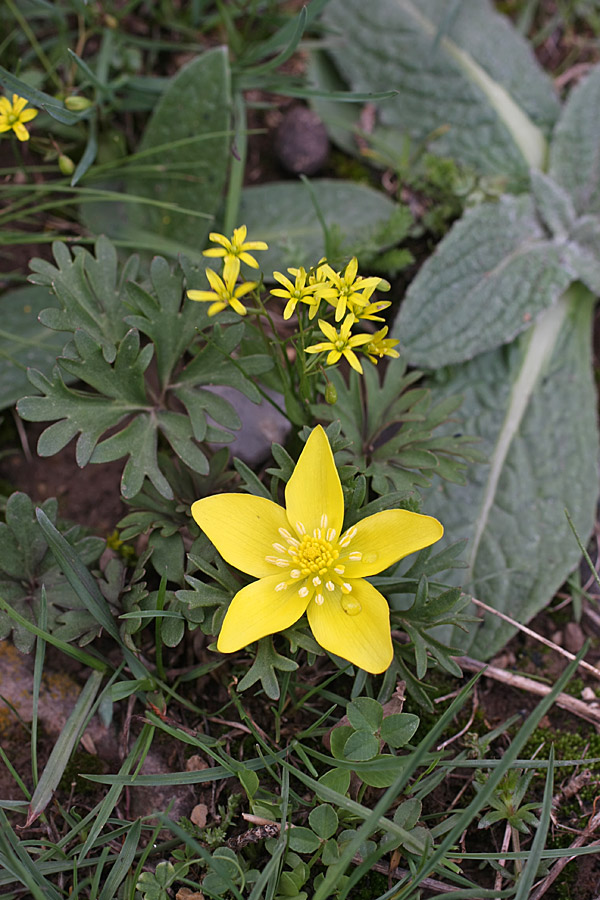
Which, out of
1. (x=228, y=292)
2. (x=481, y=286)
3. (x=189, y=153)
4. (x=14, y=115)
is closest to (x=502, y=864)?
(x=228, y=292)

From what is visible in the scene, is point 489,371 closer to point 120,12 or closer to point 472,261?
point 472,261

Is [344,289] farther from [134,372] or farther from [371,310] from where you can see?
[134,372]

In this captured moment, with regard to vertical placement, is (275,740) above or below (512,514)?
below

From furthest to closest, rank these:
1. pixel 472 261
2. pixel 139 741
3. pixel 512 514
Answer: pixel 472 261 < pixel 512 514 < pixel 139 741

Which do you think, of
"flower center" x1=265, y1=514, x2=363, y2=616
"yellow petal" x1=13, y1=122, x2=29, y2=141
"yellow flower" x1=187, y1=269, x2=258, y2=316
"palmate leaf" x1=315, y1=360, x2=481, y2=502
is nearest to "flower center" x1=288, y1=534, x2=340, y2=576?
"flower center" x1=265, y1=514, x2=363, y2=616

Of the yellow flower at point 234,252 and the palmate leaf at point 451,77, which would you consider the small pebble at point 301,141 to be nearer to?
the palmate leaf at point 451,77

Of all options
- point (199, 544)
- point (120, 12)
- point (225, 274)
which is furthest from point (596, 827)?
point (120, 12)

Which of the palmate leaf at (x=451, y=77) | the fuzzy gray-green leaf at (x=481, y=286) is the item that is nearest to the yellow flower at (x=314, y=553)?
the fuzzy gray-green leaf at (x=481, y=286)
